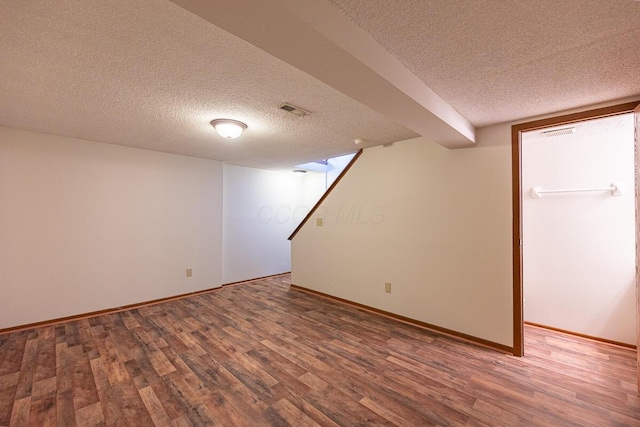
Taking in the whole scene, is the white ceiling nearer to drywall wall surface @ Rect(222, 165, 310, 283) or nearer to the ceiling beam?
the ceiling beam

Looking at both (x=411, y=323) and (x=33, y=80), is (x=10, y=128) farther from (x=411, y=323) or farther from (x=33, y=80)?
(x=411, y=323)

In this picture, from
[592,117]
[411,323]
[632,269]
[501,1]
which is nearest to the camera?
[501,1]

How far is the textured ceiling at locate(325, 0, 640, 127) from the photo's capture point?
1012 millimetres

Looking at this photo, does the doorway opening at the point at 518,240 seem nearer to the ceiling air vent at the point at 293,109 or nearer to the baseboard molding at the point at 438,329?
the baseboard molding at the point at 438,329

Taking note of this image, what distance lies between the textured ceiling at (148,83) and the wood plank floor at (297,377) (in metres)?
2.14

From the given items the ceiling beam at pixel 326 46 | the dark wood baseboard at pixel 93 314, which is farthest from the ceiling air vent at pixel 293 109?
the dark wood baseboard at pixel 93 314

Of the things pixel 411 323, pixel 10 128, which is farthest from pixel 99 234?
pixel 411 323

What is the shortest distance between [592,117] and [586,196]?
1.10 m

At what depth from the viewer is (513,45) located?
1228 mm

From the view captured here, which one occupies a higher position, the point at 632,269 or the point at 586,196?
the point at 586,196

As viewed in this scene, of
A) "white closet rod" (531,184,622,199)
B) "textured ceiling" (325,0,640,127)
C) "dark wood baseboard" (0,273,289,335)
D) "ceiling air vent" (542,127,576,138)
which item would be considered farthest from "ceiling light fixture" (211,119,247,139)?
"white closet rod" (531,184,622,199)

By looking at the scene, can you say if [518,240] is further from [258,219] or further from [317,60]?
[258,219]

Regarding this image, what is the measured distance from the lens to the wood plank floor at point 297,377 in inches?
58.9

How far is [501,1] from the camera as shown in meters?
0.98
